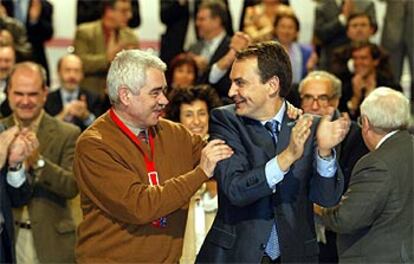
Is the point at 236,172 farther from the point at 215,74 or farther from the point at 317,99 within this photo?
the point at 215,74

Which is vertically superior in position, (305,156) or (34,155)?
(305,156)

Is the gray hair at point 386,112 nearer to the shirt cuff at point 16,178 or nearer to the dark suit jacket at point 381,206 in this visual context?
the dark suit jacket at point 381,206

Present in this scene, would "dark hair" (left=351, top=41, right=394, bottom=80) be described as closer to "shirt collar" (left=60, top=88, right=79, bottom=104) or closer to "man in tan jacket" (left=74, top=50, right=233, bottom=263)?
"shirt collar" (left=60, top=88, right=79, bottom=104)

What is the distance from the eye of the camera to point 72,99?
723 centimetres

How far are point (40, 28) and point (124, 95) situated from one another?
4504mm

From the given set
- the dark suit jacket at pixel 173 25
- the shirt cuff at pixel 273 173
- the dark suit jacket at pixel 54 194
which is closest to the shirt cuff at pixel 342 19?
the dark suit jacket at pixel 173 25

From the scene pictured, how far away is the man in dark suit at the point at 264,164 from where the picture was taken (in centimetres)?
409

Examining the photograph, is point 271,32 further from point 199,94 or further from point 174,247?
point 174,247

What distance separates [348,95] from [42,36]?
289cm

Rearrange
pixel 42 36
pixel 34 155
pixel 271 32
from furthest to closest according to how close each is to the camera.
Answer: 1. pixel 42 36
2. pixel 271 32
3. pixel 34 155

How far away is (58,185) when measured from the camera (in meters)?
5.43

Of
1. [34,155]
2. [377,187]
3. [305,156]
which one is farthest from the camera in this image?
[34,155]

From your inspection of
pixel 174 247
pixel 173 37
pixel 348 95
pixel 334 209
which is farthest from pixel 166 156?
pixel 173 37

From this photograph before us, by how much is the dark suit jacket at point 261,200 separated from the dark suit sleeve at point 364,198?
592mm
